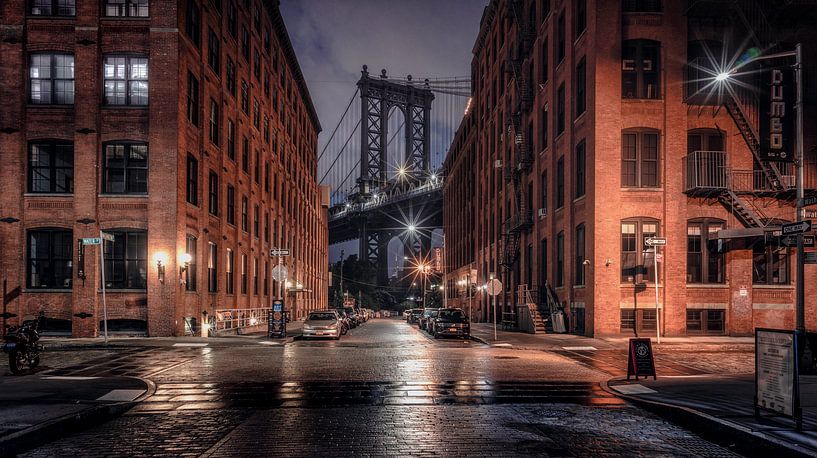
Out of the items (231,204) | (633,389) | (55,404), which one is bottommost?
(633,389)

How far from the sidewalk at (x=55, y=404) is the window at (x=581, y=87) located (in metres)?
23.2

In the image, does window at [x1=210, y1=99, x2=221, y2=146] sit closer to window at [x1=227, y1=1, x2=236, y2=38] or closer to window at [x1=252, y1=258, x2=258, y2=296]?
window at [x1=227, y1=1, x2=236, y2=38]

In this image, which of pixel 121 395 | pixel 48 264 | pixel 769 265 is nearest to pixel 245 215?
pixel 48 264

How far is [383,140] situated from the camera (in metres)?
130

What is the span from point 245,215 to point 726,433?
36.1 m

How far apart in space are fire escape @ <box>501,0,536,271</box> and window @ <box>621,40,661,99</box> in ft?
35.6

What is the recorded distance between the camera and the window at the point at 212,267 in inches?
1290

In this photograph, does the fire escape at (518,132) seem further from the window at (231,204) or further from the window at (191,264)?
the window at (191,264)

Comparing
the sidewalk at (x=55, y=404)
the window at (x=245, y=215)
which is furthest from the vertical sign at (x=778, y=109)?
the window at (x=245, y=215)

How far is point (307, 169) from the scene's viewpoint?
73750 millimetres

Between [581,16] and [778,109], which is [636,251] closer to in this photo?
[778,109]

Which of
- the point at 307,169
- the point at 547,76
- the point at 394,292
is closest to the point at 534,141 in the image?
the point at 547,76

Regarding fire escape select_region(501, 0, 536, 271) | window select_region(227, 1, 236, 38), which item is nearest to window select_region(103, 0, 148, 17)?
window select_region(227, 1, 236, 38)

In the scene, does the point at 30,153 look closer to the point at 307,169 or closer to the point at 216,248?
the point at 216,248
